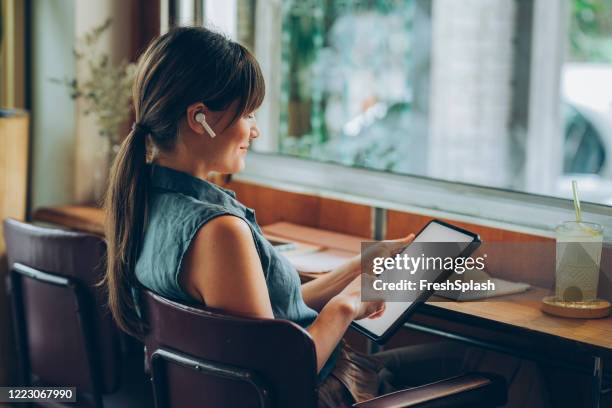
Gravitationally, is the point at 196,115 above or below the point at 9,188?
above

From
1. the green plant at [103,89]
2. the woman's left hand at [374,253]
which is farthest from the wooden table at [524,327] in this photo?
the green plant at [103,89]

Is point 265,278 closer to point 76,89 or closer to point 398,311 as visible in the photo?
point 398,311

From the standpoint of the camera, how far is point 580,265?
1.76 meters

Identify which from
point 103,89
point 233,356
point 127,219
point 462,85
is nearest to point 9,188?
point 103,89

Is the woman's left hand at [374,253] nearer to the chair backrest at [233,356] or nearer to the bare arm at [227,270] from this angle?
the bare arm at [227,270]

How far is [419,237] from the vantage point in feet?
6.10

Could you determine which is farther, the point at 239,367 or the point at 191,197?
the point at 191,197

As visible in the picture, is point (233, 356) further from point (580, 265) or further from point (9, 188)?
point (9, 188)

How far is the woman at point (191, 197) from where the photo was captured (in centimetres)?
147

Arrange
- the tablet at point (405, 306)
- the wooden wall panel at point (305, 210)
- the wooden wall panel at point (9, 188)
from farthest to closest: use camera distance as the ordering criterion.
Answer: the wooden wall panel at point (9, 188) < the wooden wall panel at point (305, 210) < the tablet at point (405, 306)

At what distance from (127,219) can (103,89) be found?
4.70 ft

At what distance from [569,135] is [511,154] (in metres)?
0.46

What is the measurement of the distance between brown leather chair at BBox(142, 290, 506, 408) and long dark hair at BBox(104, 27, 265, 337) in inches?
4.8

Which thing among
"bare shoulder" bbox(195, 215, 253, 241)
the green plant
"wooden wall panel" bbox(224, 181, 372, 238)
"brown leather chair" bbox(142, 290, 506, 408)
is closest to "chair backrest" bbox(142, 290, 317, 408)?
"brown leather chair" bbox(142, 290, 506, 408)
